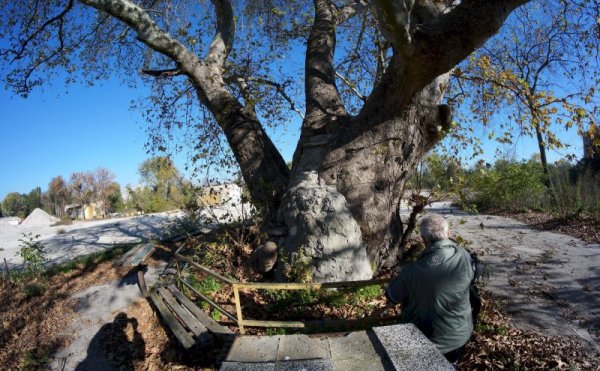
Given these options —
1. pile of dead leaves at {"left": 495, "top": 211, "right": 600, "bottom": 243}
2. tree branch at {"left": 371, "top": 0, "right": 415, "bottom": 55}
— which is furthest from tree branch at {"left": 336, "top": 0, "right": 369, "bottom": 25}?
pile of dead leaves at {"left": 495, "top": 211, "right": 600, "bottom": 243}

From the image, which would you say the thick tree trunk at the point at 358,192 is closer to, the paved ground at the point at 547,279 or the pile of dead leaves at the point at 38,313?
the paved ground at the point at 547,279

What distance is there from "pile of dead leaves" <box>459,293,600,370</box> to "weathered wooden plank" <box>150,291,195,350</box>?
125 inches

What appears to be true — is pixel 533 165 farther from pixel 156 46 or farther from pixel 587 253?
pixel 156 46

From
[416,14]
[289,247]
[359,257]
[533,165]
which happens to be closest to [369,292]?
[359,257]

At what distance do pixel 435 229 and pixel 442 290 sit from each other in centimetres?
49

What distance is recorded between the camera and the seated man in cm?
305

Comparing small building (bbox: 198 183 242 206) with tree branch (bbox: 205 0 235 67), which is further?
tree branch (bbox: 205 0 235 67)

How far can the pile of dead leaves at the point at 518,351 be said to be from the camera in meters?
3.76

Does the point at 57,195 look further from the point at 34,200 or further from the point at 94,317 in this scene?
the point at 94,317

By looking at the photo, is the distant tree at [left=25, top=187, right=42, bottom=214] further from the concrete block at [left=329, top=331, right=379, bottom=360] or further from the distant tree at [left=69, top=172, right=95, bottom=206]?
the concrete block at [left=329, top=331, right=379, bottom=360]

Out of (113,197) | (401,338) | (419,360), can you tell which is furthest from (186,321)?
(113,197)

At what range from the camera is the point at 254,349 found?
2.82 meters

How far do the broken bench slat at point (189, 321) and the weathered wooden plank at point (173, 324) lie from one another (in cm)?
7

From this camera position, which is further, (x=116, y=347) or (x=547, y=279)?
(x=547, y=279)
